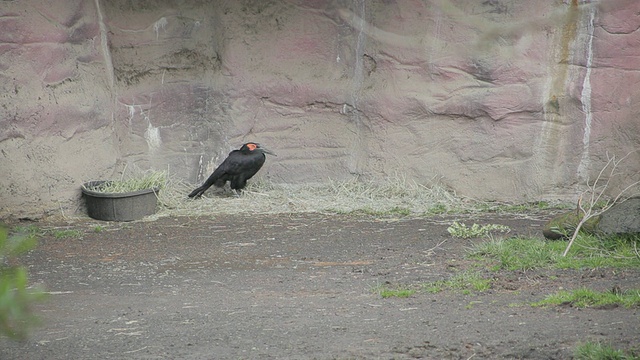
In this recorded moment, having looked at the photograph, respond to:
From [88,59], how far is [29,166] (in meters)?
1.42

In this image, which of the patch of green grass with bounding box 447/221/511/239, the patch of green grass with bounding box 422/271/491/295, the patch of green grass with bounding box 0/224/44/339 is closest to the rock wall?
the patch of green grass with bounding box 447/221/511/239

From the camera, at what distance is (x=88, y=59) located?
9.73 meters

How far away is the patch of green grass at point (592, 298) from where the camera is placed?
5.05 m

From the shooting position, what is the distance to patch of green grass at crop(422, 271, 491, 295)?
18.8 ft

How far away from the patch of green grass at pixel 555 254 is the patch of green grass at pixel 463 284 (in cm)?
31

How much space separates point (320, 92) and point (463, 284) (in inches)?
193

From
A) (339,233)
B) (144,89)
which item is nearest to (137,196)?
(144,89)

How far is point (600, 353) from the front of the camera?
13.1 feet

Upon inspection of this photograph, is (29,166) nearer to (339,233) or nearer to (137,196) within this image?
(137,196)

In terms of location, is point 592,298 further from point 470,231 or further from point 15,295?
point 15,295

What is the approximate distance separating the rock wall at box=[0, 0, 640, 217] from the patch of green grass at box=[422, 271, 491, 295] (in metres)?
3.99

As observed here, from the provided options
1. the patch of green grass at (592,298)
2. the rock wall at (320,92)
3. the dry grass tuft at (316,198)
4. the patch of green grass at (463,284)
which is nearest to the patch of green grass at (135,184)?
the dry grass tuft at (316,198)

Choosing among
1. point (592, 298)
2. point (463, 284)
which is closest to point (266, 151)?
point (463, 284)

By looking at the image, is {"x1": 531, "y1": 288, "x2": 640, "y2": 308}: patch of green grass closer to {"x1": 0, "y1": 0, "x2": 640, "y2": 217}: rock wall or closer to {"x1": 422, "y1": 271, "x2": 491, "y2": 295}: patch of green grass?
{"x1": 422, "y1": 271, "x2": 491, "y2": 295}: patch of green grass
